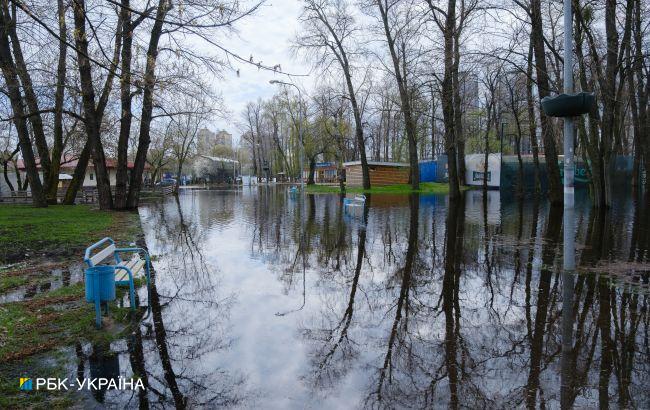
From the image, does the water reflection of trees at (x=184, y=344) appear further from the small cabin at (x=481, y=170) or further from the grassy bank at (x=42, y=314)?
the small cabin at (x=481, y=170)

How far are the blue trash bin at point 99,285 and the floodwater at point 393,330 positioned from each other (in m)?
0.54

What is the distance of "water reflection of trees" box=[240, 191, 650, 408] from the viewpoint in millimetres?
3836

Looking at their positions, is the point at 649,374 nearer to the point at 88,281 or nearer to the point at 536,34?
the point at 88,281

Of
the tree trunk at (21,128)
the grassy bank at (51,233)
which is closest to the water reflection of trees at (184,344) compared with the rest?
the grassy bank at (51,233)

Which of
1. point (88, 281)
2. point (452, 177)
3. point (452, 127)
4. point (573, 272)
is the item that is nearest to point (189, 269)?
point (88, 281)

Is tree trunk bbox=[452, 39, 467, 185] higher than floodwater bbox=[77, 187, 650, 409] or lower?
higher

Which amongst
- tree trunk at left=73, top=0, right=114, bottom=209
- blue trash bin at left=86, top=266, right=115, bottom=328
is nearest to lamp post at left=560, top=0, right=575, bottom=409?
blue trash bin at left=86, top=266, right=115, bottom=328

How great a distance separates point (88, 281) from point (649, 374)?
213 inches

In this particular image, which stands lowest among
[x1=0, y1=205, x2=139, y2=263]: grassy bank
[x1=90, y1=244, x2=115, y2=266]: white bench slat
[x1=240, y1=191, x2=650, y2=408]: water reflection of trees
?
[x1=240, y1=191, x2=650, y2=408]: water reflection of trees

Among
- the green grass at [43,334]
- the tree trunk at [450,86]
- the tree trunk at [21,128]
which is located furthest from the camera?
the tree trunk at [450,86]

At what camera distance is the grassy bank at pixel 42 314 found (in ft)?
13.4

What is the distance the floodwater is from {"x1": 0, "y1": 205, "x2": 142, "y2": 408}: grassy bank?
1.26 feet

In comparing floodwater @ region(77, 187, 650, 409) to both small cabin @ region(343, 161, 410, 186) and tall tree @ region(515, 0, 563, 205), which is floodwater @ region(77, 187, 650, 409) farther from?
small cabin @ region(343, 161, 410, 186)

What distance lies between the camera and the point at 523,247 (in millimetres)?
10703
